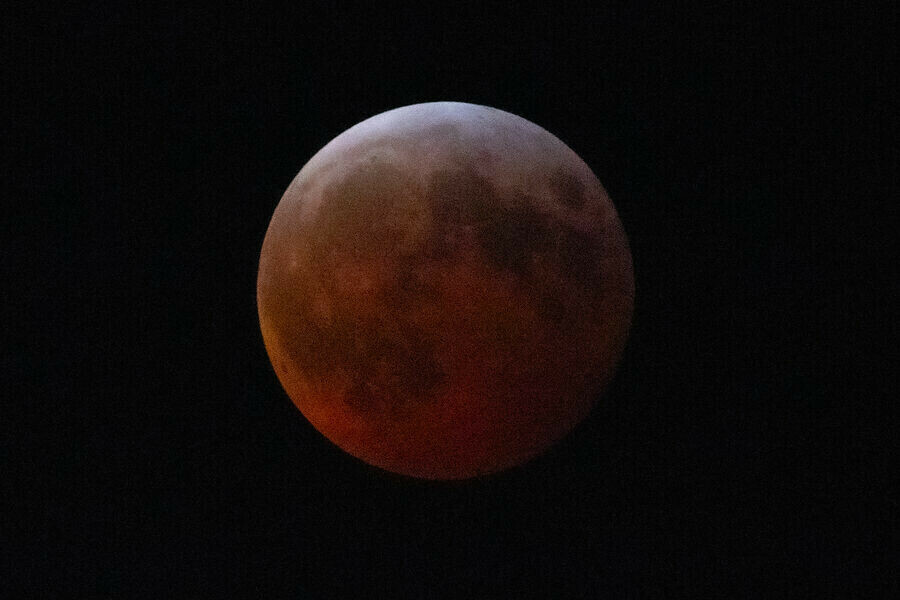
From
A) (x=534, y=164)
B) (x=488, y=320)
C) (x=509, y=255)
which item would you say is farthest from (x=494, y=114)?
(x=488, y=320)

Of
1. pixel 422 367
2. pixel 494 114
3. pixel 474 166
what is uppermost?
pixel 494 114

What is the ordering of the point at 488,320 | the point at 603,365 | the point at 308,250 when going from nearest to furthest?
the point at 488,320, the point at 308,250, the point at 603,365

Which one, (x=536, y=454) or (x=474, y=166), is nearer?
(x=474, y=166)

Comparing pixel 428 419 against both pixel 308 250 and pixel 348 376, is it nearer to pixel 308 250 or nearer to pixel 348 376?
pixel 348 376

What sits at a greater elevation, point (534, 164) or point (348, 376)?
point (534, 164)

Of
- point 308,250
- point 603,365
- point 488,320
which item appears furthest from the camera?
point 603,365

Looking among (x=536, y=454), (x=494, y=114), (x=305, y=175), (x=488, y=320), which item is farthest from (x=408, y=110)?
(x=536, y=454)
